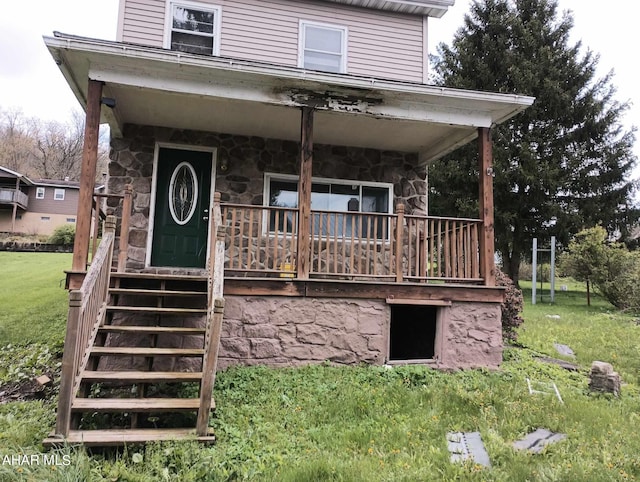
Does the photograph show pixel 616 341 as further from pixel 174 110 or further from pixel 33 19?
pixel 33 19

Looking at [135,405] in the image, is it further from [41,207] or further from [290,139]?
[41,207]

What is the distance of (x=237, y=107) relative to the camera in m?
6.08

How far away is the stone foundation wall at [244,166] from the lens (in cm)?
Result: 681

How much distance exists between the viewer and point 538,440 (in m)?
3.57

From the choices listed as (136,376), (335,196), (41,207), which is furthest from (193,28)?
(41,207)

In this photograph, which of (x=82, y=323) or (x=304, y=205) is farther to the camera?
(x=304, y=205)

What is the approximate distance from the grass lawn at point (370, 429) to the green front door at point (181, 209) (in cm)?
249

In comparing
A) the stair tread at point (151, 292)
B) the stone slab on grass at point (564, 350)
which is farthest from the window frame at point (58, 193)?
the stone slab on grass at point (564, 350)

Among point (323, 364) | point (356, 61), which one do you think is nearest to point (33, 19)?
point (356, 61)

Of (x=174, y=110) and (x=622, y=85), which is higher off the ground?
(x=622, y=85)

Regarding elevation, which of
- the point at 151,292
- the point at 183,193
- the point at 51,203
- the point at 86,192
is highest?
the point at 51,203

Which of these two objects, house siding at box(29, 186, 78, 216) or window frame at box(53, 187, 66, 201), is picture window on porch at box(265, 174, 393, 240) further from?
window frame at box(53, 187, 66, 201)

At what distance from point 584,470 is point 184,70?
5431 mm

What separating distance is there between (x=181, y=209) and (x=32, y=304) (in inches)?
158
